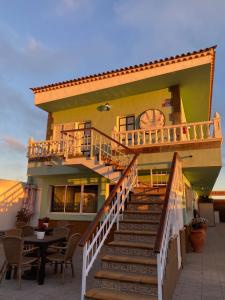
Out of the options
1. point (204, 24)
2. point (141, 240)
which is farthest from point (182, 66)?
point (141, 240)

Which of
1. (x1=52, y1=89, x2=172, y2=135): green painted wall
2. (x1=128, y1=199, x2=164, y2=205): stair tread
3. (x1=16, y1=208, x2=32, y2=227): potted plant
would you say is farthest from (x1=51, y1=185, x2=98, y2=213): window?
(x1=128, y1=199, x2=164, y2=205): stair tread

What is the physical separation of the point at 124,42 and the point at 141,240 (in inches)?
343

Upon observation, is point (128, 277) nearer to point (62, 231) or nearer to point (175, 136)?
point (62, 231)

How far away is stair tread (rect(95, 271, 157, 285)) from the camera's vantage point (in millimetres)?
3939

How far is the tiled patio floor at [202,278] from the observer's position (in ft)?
14.9

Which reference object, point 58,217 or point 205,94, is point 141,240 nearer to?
point 58,217

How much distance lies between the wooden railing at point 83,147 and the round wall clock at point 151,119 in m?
1.62

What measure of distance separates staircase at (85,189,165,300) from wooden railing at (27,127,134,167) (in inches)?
99.5

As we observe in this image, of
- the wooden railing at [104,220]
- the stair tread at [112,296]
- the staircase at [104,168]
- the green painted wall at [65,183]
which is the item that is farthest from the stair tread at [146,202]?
the green painted wall at [65,183]

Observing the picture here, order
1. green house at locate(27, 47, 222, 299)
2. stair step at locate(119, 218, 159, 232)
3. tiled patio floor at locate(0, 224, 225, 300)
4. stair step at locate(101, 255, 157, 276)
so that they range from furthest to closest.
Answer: green house at locate(27, 47, 222, 299), stair step at locate(119, 218, 159, 232), tiled patio floor at locate(0, 224, 225, 300), stair step at locate(101, 255, 157, 276)

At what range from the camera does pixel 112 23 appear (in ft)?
30.8

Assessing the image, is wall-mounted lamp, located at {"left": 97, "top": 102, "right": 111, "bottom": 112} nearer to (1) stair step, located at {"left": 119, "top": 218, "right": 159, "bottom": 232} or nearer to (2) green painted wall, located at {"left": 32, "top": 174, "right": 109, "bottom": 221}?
(2) green painted wall, located at {"left": 32, "top": 174, "right": 109, "bottom": 221}

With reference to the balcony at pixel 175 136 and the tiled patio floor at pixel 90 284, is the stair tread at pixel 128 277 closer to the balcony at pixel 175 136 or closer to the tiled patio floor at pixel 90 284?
the tiled patio floor at pixel 90 284

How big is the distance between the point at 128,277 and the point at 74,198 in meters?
7.18
